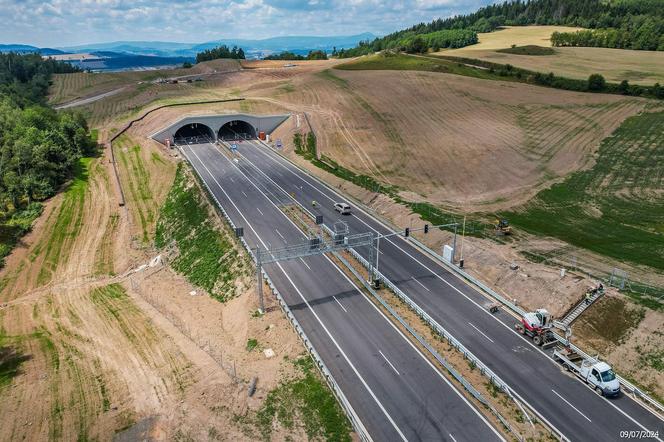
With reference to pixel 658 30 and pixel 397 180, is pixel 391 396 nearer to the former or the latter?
pixel 397 180

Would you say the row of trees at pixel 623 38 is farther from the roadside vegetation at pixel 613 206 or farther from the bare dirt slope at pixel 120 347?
the bare dirt slope at pixel 120 347

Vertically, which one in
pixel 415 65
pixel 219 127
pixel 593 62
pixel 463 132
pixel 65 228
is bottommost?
pixel 65 228

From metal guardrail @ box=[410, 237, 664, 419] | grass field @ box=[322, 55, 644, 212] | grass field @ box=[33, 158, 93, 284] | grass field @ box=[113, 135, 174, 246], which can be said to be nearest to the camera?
metal guardrail @ box=[410, 237, 664, 419]

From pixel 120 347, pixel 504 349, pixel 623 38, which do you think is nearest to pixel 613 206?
pixel 504 349

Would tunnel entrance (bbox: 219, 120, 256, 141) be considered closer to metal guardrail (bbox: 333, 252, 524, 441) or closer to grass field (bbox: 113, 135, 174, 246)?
grass field (bbox: 113, 135, 174, 246)

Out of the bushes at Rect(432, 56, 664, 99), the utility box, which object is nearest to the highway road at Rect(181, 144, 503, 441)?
the utility box

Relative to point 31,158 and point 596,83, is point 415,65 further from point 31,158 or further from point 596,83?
point 31,158
